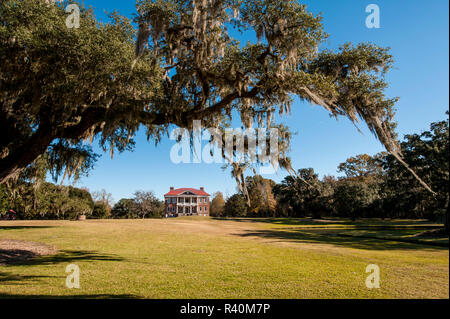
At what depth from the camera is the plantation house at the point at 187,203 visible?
8712cm

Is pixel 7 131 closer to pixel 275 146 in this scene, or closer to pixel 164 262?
pixel 164 262

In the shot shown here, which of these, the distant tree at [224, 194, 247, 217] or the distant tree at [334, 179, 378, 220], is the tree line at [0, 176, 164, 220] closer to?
the distant tree at [224, 194, 247, 217]

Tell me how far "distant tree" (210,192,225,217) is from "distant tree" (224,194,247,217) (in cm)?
1046

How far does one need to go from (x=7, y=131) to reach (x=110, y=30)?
5796 mm

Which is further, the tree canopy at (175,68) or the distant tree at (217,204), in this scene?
the distant tree at (217,204)

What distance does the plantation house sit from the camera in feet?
286

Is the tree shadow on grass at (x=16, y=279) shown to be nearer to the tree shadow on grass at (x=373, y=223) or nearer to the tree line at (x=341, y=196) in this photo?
the tree line at (x=341, y=196)

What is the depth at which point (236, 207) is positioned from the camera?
68938 millimetres

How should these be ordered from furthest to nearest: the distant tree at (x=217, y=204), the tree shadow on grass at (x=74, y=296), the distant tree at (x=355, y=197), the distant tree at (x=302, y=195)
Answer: the distant tree at (x=217, y=204), the distant tree at (x=302, y=195), the distant tree at (x=355, y=197), the tree shadow on grass at (x=74, y=296)

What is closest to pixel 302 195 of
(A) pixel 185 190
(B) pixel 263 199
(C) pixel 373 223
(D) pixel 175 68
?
(B) pixel 263 199

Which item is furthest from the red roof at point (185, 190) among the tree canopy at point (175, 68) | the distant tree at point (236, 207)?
the tree canopy at point (175, 68)

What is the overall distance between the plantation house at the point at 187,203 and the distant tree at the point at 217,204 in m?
2.73

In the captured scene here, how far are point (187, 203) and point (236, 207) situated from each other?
82.9 feet

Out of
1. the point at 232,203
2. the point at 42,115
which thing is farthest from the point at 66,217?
the point at 42,115
